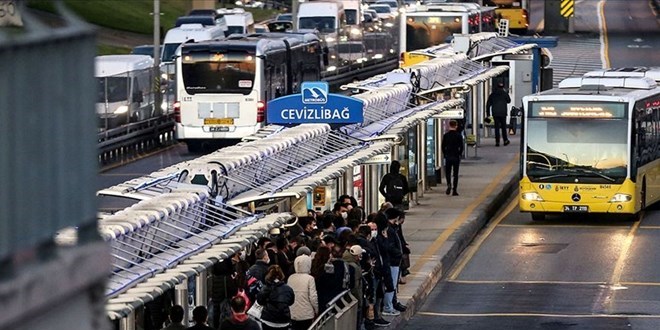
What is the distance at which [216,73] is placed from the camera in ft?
143

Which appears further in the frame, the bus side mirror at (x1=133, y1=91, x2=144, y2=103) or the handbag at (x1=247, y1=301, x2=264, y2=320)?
the bus side mirror at (x1=133, y1=91, x2=144, y2=103)

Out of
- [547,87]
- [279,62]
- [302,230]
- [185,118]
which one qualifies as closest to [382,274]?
[302,230]

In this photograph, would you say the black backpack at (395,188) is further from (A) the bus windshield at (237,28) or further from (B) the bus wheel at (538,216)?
(A) the bus windshield at (237,28)

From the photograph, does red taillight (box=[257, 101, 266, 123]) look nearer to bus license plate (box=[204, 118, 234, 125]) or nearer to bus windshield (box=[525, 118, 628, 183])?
bus license plate (box=[204, 118, 234, 125])

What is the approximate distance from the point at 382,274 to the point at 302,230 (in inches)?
71.0

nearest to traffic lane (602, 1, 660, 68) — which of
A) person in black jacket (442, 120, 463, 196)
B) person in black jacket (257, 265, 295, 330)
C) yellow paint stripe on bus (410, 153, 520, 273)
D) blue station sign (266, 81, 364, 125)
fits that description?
yellow paint stripe on bus (410, 153, 520, 273)

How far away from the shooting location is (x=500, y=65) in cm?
4697

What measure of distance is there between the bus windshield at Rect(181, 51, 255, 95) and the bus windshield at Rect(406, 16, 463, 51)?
16809 mm

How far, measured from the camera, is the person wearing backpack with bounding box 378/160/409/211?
2802cm

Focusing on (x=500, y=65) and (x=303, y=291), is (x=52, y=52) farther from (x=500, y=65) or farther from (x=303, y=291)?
(x=500, y=65)

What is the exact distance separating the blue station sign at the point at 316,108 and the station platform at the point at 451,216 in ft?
7.75

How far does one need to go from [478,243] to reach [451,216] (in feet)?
6.14

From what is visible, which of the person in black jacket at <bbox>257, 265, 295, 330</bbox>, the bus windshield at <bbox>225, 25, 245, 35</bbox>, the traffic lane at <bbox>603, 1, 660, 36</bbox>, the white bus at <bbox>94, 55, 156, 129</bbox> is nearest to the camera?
the person in black jacket at <bbox>257, 265, 295, 330</bbox>

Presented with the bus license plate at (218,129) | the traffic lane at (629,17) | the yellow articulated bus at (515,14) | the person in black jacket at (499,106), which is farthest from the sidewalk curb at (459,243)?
the traffic lane at (629,17)
